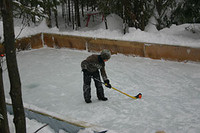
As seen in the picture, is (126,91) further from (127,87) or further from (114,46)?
(114,46)

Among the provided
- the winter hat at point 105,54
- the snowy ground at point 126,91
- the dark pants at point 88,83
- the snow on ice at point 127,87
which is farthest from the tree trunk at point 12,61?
the dark pants at point 88,83

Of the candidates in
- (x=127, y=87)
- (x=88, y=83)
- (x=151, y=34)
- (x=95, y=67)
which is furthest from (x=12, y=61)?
(x=151, y=34)

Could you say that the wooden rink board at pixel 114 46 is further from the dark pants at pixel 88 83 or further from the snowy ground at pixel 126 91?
the dark pants at pixel 88 83

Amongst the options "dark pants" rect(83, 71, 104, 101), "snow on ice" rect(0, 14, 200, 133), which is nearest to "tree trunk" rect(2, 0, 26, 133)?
"snow on ice" rect(0, 14, 200, 133)

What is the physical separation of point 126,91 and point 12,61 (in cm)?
412

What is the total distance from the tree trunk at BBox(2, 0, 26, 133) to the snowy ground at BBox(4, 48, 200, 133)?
2.19 m

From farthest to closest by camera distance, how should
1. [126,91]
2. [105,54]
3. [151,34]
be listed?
1. [151,34]
2. [126,91]
3. [105,54]

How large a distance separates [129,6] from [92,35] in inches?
71.4

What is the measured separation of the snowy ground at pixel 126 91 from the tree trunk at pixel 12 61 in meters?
2.19

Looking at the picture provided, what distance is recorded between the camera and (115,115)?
5.02 m

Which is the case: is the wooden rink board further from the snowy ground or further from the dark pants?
the dark pants

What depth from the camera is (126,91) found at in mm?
6223

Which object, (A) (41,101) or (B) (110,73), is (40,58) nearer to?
(B) (110,73)

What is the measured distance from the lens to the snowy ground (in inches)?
186
